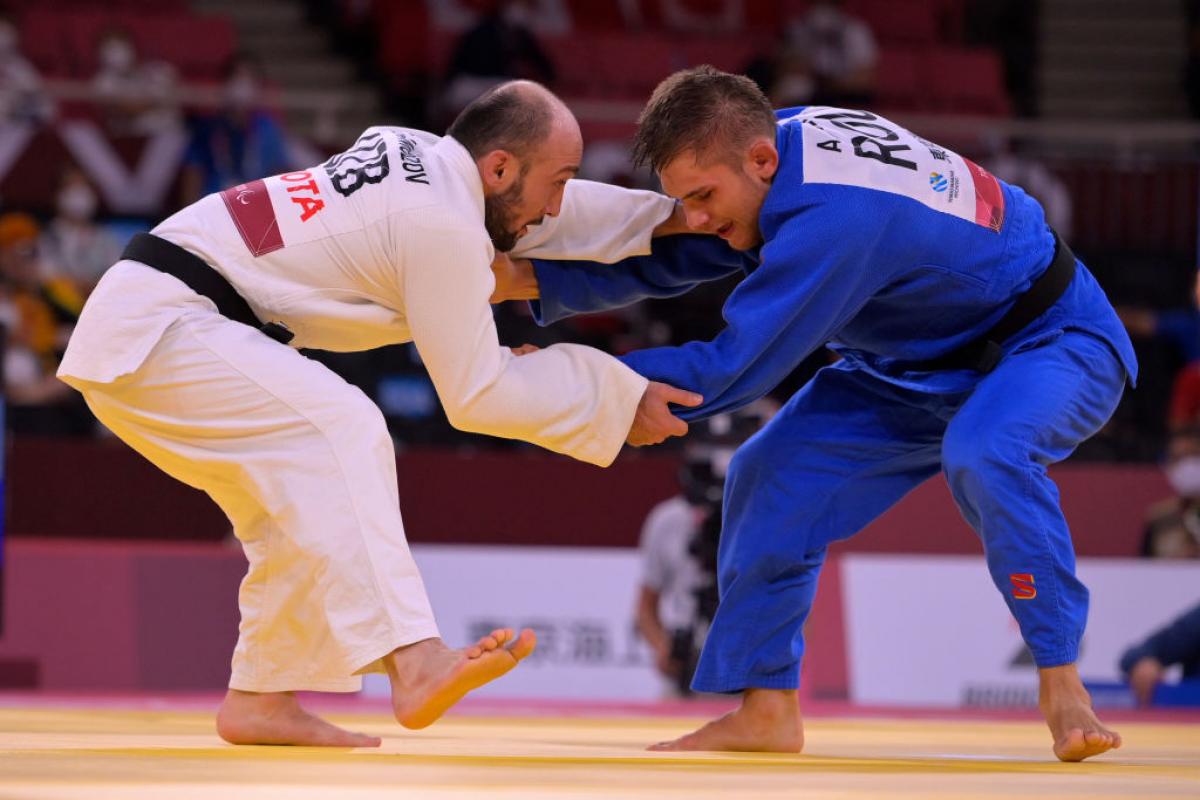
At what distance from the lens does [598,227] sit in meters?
3.73

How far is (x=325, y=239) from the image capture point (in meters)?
3.33

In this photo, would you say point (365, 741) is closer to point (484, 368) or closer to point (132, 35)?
point (484, 368)

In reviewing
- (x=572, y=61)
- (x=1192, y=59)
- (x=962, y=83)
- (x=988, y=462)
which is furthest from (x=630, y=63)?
(x=988, y=462)

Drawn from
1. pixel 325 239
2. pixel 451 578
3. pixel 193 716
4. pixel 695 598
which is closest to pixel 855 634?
pixel 695 598

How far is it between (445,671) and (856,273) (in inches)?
43.7

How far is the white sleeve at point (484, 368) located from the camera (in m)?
3.25

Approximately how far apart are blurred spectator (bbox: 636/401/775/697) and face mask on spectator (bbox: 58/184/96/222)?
3.24 metres

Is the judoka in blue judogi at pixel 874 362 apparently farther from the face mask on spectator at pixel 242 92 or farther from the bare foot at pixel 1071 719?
the face mask on spectator at pixel 242 92

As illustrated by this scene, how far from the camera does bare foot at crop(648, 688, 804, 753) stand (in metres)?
3.60

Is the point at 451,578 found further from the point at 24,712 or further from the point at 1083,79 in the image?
the point at 1083,79

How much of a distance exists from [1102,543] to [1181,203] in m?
2.92

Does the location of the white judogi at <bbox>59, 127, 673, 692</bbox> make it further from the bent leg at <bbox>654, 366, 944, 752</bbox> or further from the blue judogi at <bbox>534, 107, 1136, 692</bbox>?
the bent leg at <bbox>654, 366, 944, 752</bbox>

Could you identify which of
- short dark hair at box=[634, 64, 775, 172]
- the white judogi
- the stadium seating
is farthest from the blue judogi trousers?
the stadium seating

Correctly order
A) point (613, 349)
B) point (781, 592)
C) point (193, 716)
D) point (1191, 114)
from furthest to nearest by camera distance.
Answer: point (1191, 114)
point (613, 349)
point (193, 716)
point (781, 592)
